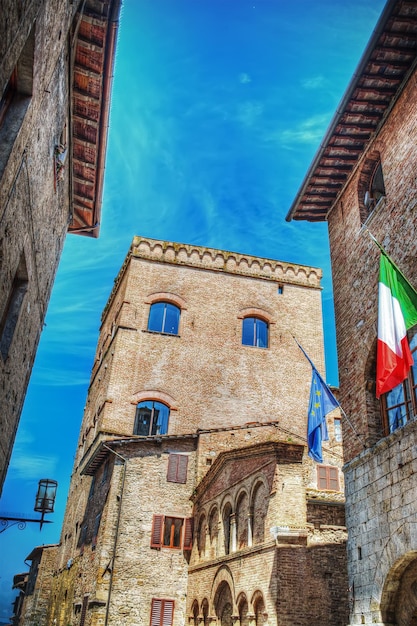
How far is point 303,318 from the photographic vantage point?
2706cm

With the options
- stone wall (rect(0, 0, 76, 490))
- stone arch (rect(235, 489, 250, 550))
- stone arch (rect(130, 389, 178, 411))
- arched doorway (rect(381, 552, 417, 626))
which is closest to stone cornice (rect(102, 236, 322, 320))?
stone arch (rect(130, 389, 178, 411))

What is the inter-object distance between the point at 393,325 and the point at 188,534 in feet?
47.6

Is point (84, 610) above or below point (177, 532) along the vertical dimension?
below

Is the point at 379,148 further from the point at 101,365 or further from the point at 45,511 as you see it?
the point at 101,365

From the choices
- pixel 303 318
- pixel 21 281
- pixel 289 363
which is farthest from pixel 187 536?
pixel 21 281

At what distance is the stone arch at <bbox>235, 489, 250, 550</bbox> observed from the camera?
→ 1461cm

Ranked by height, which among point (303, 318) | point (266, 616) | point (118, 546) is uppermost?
point (303, 318)

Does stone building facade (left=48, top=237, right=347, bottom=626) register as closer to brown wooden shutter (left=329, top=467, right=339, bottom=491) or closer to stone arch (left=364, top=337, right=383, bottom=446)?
brown wooden shutter (left=329, top=467, right=339, bottom=491)

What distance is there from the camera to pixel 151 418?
22.7 meters

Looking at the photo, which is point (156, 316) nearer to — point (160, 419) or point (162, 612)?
point (160, 419)

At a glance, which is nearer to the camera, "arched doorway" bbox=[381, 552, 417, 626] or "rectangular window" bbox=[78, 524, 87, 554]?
"arched doorway" bbox=[381, 552, 417, 626]

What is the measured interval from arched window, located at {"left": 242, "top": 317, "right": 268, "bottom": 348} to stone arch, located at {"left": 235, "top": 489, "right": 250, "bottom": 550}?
10900 mm

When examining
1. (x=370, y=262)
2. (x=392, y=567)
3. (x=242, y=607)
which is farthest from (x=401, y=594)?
(x=242, y=607)

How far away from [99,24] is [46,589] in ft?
91.0
